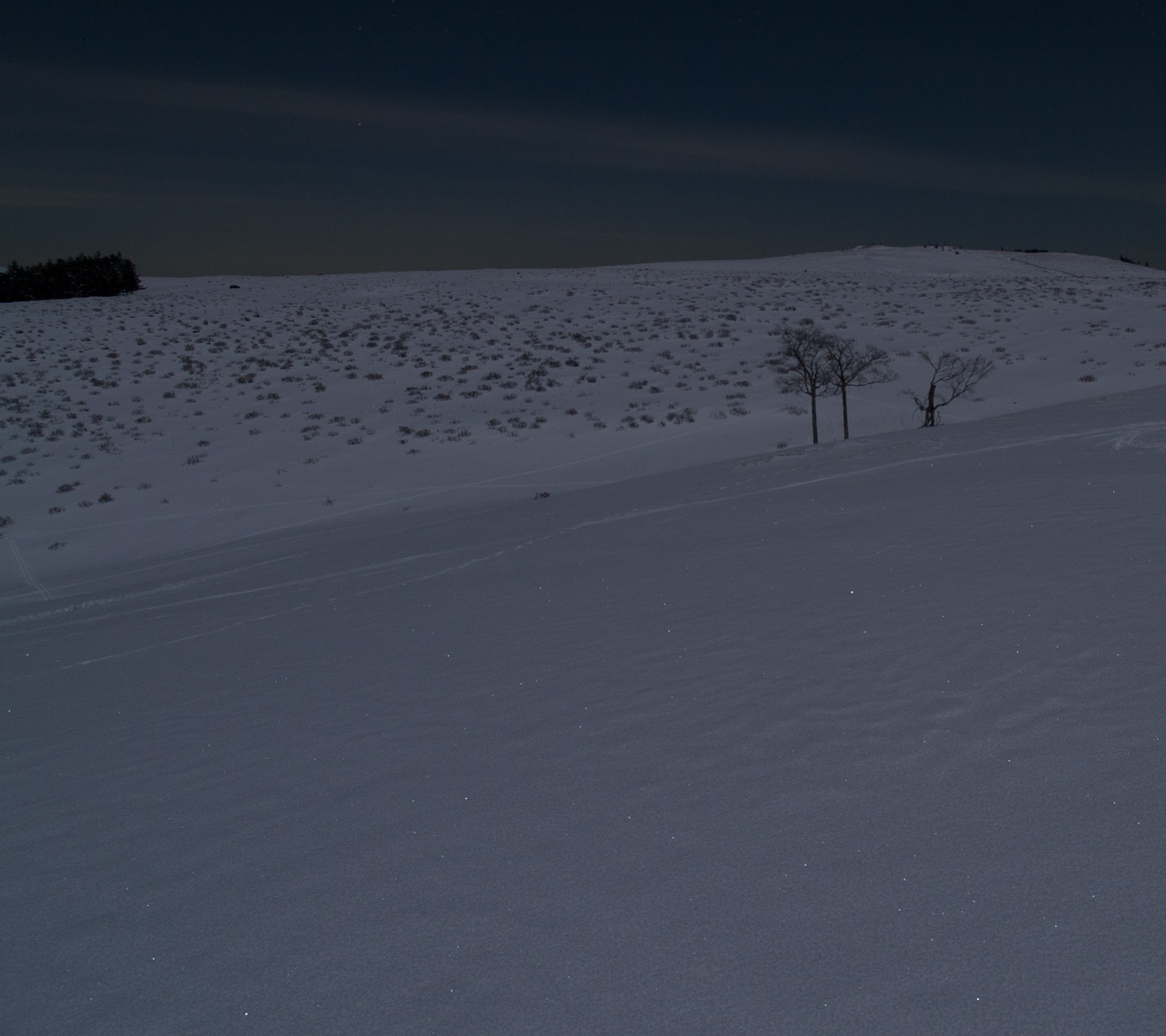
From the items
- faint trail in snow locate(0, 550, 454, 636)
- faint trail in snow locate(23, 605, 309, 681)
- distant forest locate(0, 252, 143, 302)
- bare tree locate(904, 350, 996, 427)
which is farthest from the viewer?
distant forest locate(0, 252, 143, 302)

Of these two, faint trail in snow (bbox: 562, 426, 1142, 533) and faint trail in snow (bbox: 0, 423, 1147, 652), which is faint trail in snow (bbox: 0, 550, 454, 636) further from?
faint trail in snow (bbox: 562, 426, 1142, 533)

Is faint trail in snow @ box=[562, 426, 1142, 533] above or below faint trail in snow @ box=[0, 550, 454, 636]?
above

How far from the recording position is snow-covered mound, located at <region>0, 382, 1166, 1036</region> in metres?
A: 2.11

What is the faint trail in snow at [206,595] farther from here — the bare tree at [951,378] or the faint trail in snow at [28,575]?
the bare tree at [951,378]

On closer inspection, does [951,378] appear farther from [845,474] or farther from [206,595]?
[206,595]

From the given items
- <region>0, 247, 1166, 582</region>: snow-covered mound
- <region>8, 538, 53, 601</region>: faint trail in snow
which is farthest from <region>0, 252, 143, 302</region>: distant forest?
<region>8, 538, 53, 601</region>: faint trail in snow

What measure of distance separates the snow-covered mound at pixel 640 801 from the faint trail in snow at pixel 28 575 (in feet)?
17.6

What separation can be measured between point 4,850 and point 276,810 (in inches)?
38.5

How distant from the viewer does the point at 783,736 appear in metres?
3.28

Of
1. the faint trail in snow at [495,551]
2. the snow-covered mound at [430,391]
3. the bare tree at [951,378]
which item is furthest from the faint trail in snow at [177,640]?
the bare tree at [951,378]

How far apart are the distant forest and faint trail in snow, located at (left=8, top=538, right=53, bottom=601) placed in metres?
49.0

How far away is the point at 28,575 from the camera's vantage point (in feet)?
43.9

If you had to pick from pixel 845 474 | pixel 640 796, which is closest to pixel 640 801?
pixel 640 796

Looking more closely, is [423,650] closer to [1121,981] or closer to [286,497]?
[1121,981]
